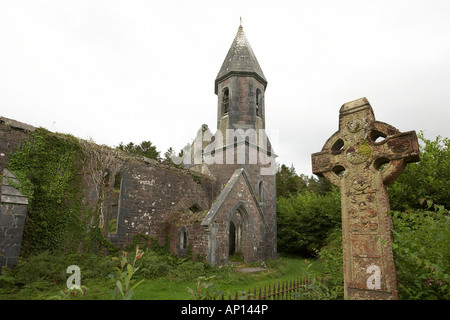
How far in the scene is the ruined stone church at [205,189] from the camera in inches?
390

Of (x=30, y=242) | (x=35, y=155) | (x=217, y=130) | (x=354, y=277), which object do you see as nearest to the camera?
(x=354, y=277)

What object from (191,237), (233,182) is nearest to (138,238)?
(191,237)

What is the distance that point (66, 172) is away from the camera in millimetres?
10672

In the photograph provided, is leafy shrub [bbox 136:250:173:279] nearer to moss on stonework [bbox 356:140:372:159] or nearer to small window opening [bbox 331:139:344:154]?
small window opening [bbox 331:139:344:154]

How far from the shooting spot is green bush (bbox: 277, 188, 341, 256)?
2052 centimetres

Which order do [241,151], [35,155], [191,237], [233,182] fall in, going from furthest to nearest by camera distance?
[241,151]
[233,182]
[191,237]
[35,155]

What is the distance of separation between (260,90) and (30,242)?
51.5 feet

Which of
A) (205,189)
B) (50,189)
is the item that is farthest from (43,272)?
(205,189)

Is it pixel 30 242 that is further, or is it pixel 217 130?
pixel 217 130

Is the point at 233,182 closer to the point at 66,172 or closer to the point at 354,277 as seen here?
the point at 66,172

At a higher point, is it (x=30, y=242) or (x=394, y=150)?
(x=394, y=150)

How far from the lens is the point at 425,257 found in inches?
139

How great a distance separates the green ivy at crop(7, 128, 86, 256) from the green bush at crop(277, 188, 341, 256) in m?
15.6

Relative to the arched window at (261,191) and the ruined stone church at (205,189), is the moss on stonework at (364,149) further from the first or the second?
the arched window at (261,191)
